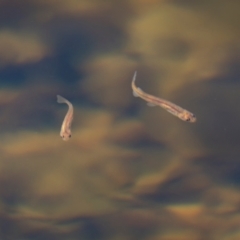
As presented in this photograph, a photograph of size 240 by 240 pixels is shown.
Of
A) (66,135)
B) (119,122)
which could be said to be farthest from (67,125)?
(119,122)

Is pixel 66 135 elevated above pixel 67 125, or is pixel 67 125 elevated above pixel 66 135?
pixel 67 125

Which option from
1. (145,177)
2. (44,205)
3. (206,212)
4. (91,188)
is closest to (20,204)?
(44,205)

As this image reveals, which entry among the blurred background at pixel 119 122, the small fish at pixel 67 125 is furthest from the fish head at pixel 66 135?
the blurred background at pixel 119 122

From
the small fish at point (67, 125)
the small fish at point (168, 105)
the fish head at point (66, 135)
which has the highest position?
the small fish at point (168, 105)

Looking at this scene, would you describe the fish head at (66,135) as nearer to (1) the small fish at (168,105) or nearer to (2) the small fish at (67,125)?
(2) the small fish at (67,125)

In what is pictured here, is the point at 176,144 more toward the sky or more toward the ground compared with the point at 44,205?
more toward the sky

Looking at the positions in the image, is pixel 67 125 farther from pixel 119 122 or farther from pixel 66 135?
pixel 119 122

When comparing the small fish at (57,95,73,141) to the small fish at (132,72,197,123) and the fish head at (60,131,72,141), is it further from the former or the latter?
the small fish at (132,72,197,123)

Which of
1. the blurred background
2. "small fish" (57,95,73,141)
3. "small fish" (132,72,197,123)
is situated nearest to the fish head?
"small fish" (57,95,73,141)

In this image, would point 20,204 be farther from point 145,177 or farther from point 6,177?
Answer: point 145,177
